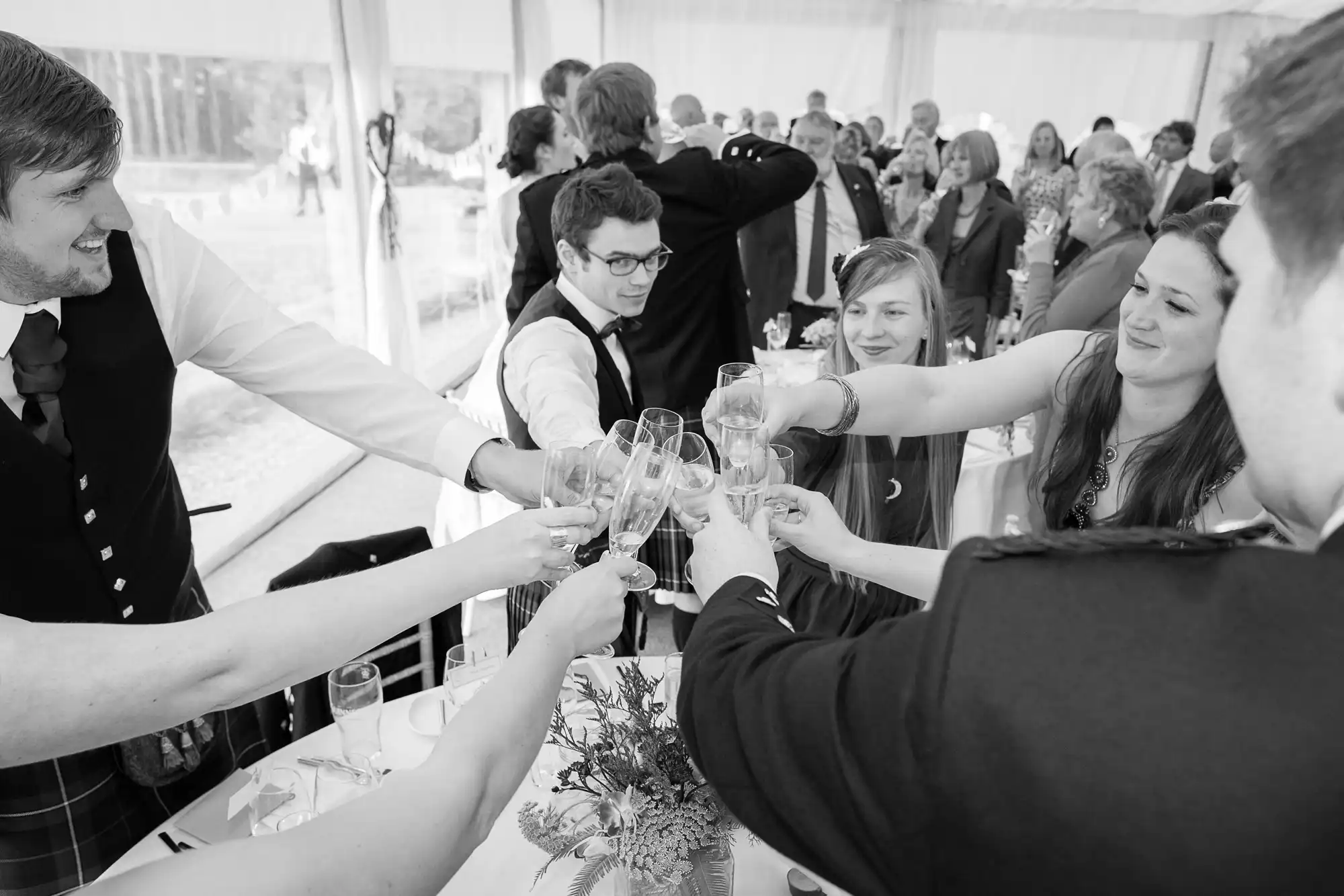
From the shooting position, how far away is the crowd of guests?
0.56m

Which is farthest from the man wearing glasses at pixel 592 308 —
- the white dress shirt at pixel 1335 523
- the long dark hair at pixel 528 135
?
the long dark hair at pixel 528 135

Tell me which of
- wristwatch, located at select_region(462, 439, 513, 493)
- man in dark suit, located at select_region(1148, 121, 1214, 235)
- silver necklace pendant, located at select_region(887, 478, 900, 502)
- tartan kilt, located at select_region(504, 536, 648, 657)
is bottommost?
tartan kilt, located at select_region(504, 536, 648, 657)

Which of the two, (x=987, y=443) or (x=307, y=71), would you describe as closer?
(x=987, y=443)

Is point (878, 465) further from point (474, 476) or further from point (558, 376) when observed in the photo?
point (474, 476)

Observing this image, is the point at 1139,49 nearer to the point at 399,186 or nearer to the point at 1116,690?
the point at 399,186

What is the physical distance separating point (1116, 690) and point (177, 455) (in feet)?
14.8

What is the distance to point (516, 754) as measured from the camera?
1.03 metres

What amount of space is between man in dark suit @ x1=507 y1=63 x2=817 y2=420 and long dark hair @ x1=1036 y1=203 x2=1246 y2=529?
168 centimetres

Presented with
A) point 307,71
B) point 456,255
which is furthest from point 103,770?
point 456,255

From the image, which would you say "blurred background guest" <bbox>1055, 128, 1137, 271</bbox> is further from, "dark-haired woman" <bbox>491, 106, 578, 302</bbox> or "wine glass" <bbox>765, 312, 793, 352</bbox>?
"dark-haired woman" <bbox>491, 106, 578, 302</bbox>

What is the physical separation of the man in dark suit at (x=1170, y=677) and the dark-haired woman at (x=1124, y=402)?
3.61 ft

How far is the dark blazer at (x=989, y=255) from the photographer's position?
17.6 feet

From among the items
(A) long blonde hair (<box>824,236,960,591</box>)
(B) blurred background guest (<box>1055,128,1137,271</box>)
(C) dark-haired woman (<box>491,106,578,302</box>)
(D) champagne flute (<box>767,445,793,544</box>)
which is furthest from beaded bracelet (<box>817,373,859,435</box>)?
(B) blurred background guest (<box>1055,128,1137,271</box>)

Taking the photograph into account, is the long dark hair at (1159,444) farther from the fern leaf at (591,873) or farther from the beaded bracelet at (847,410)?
the fern leaf at (591,873)
